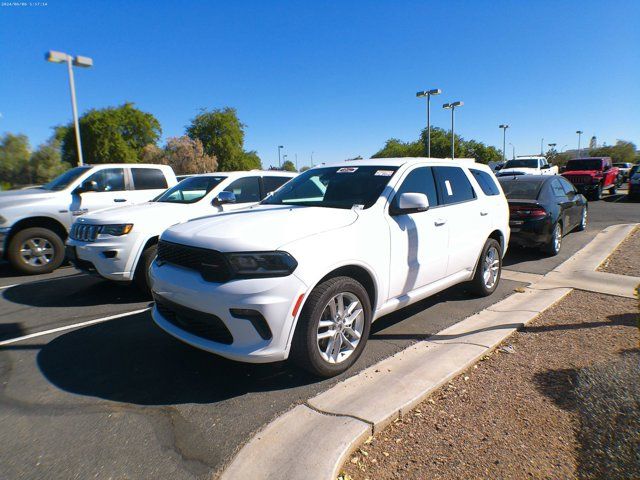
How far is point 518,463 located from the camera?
88.2 inches

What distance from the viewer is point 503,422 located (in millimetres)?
2598

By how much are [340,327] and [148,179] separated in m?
6.39

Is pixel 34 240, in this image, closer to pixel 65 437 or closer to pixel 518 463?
pixel 65 437

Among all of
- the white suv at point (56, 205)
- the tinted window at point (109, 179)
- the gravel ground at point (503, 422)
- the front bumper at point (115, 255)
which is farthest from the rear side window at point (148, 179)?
the gravel ground at point (503, 422)

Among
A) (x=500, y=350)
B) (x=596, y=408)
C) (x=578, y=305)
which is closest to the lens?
(x=596, y=408)

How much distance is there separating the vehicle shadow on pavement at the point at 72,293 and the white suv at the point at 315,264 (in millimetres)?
2308

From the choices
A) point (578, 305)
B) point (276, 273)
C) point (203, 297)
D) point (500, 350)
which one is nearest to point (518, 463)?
point (500, 350)

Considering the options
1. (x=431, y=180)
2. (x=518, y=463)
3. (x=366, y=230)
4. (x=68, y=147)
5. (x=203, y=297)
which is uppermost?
(x=68, y=147)

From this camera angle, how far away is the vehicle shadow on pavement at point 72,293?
208 inches

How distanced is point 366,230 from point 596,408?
1.98 metres

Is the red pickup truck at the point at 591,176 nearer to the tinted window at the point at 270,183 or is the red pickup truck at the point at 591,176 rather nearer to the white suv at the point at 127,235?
the tinted window at the point at 270,183

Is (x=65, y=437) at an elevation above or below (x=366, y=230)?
below

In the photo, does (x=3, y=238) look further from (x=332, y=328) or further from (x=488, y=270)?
(x=488, y=270)

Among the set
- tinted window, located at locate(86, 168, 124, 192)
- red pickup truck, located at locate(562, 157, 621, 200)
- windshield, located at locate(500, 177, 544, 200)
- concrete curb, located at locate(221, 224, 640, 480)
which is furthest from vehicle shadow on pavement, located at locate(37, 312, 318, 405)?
red pickup truck, located at locate(562, 157, 621, 200)
